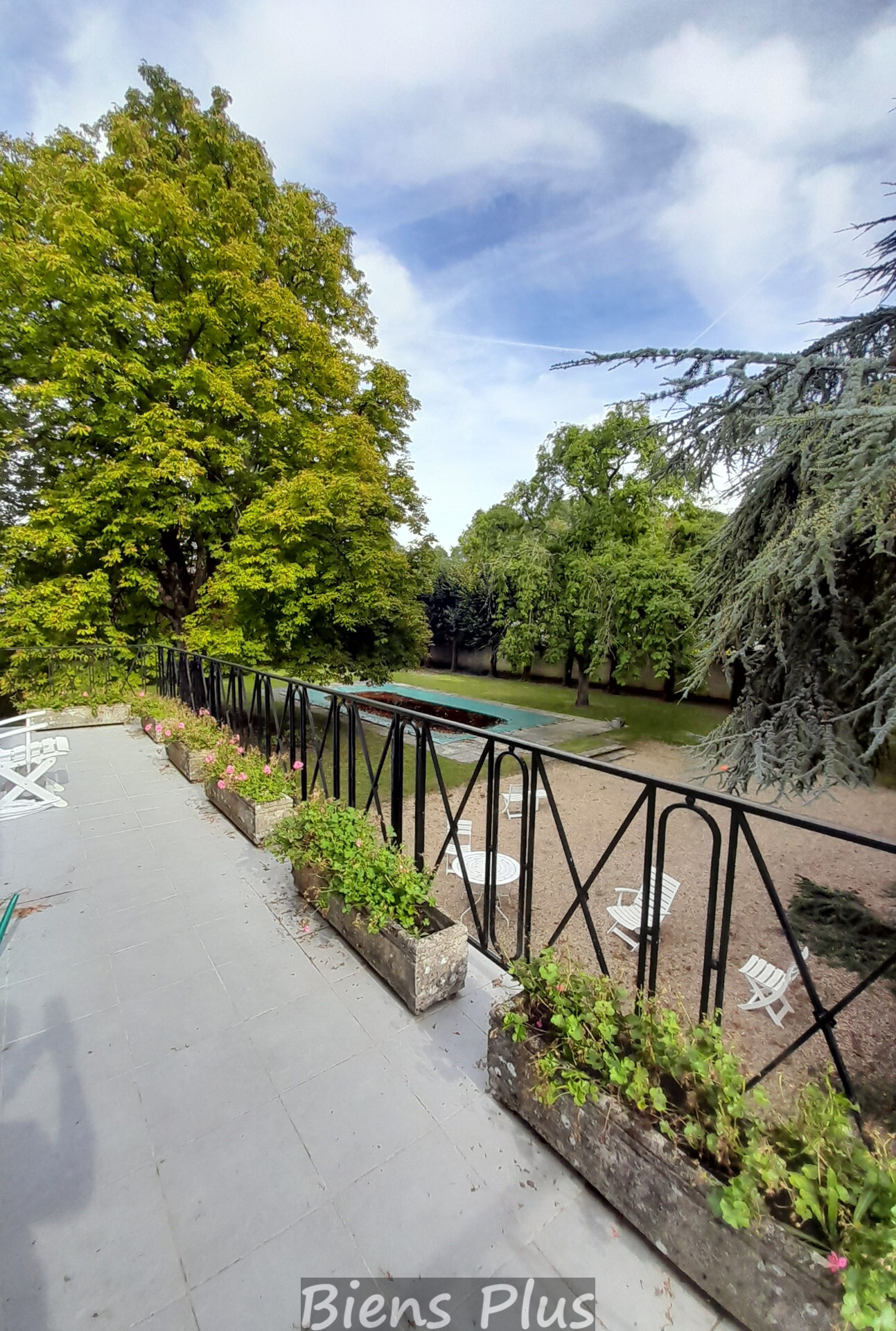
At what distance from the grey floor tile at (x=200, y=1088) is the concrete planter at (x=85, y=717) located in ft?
19.9

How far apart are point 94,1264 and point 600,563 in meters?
10.0

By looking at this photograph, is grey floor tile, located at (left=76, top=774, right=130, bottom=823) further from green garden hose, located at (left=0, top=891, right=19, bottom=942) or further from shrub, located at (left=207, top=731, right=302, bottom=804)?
green garden hose, located at (left=0, top=891, right=19, bottom=942)

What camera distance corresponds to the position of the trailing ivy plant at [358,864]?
2.05m

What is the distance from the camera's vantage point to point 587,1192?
1.33m

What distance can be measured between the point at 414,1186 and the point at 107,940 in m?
1.82

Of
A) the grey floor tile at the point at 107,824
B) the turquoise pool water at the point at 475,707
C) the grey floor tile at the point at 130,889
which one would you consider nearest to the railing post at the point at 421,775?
the grey floor tile at the point at 130,889

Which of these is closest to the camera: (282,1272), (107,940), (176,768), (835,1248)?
(835,1248)

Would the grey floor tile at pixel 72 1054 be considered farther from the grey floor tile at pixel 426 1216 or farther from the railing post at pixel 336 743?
the railing post at pixel 336 743

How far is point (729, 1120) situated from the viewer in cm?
111

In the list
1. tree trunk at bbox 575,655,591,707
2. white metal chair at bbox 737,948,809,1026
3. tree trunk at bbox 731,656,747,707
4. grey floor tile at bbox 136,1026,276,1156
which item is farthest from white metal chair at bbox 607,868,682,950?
tree trunk at bbox 575,655,591,707

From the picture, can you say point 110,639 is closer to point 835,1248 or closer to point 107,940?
point 107,940

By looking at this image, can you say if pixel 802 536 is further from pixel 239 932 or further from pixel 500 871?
pixel 239 932

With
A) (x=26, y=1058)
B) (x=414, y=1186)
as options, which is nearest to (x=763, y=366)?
(x=414, y=1186)

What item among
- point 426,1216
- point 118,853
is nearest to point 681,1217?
point 426,1216
